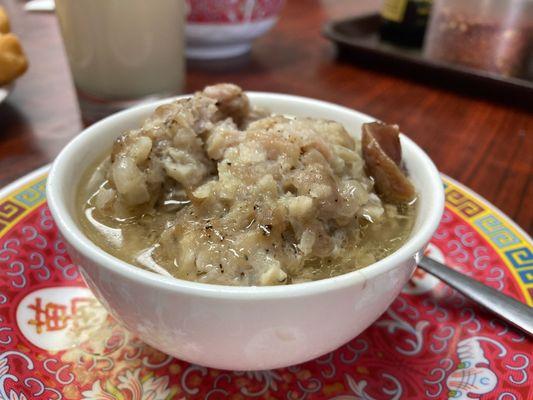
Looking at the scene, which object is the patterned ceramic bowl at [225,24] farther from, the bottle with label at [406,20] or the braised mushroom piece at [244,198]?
the braised mushroom piece at [244,198]

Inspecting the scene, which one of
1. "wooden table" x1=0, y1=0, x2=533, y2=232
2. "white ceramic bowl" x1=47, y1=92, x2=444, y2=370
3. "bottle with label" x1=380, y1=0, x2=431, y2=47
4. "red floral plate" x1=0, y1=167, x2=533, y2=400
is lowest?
"wooden table" x1=0, y1=0, x2=533, y2=232

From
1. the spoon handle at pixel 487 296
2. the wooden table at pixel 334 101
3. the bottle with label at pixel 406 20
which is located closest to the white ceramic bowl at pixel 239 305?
the spoon handle at pixel 487 296

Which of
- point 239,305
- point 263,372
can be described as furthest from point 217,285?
point 263,372

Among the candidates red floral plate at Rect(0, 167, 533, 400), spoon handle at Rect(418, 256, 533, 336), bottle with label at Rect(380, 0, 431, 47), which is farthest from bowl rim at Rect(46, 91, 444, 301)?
bottle with label at Rect(380, 0, 431, 47)

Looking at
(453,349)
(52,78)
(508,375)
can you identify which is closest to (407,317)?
(453,349)

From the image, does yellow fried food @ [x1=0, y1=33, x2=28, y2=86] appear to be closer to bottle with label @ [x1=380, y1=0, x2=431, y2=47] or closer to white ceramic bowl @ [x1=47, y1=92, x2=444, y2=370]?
white ceramic bowl @ [x1=47, y1=92, x2=444, y2=370]

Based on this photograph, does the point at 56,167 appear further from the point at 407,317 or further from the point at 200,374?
the point at 407,317
